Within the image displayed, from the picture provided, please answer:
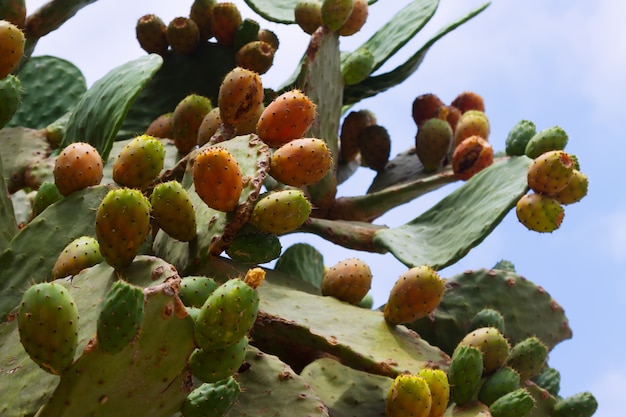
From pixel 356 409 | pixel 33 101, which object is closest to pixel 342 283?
pixel 356 409

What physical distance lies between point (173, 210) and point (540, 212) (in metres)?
0.89

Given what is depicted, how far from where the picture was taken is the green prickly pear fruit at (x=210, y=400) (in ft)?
4.92

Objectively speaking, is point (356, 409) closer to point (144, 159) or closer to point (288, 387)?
point (288, 387)

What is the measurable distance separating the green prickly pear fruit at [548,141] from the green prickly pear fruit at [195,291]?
1.07 meters

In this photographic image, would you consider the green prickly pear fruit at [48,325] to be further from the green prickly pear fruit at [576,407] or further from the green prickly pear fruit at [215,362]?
the green prickly pear fruit at [576,407]

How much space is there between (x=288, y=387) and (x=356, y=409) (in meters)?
0.20

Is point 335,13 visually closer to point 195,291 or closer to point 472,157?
point 472,157

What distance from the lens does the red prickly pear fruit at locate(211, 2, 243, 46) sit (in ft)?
8.60

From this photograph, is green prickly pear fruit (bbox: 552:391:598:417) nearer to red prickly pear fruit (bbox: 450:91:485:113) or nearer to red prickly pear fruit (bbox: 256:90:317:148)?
red prickly pear fruit (bbox: 256:90:317:148)

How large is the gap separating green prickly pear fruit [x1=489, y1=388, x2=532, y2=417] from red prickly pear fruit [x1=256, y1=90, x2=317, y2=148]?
0.63 m

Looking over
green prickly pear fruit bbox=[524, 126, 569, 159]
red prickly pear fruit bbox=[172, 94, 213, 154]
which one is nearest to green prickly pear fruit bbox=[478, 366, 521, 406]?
green prickly pear fruit bbox=[524, 126, 569, 159]

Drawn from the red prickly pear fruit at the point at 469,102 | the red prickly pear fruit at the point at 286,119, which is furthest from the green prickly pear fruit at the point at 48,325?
the red prickly pear fruit at the point at 469,102

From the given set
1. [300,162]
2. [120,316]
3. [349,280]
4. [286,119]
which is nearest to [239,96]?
[286,119]

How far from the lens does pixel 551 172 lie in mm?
2170
